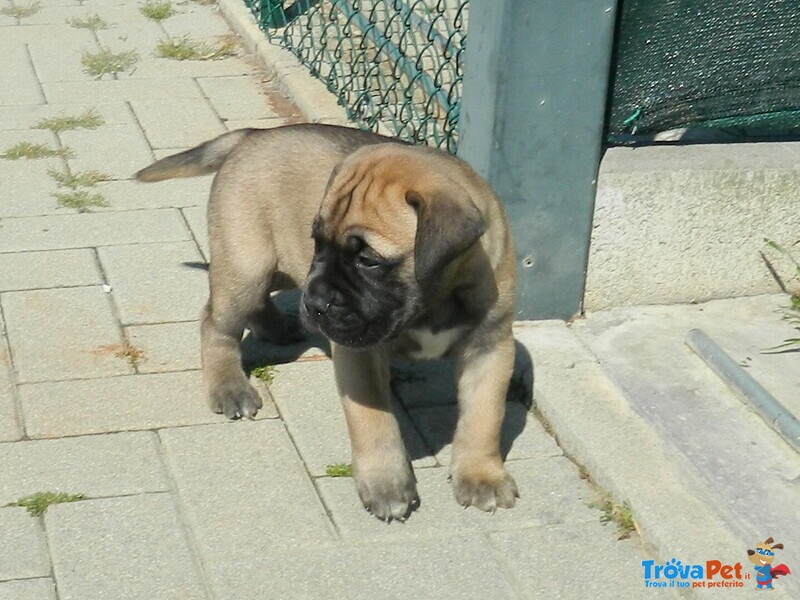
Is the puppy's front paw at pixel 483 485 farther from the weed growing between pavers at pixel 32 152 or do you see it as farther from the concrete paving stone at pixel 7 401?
the weed growing between pavers at pixel 32 152

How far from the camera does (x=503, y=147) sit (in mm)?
4406

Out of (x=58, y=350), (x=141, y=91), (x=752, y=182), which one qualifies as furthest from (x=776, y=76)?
(x=141, y=91)

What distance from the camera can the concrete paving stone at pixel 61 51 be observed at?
7324 mm

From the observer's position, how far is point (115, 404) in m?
4.25

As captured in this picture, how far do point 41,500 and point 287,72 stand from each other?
3975 mm

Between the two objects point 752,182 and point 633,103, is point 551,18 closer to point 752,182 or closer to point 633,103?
point 633,103

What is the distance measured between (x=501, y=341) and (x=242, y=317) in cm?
98

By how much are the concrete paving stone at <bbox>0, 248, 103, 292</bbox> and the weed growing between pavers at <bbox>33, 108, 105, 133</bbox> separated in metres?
1.49

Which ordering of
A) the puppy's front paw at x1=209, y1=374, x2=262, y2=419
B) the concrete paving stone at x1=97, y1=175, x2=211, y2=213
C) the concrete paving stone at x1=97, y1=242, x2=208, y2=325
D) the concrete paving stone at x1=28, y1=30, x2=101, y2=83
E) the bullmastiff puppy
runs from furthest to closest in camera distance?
the concrete paving stone at x1=28, y1=30, x2=101, y2=83 < the concrete paving stone at x1=97, y1=175, x2=211, y2=213 < the concrete paving stone at x1=97, y1=242, x2=208, y2=325 < the puppy's front paw at x1=209, y1=374, x2=262, y2=419 < the bullmastiff puppy

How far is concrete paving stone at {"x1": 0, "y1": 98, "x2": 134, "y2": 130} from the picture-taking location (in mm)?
6629

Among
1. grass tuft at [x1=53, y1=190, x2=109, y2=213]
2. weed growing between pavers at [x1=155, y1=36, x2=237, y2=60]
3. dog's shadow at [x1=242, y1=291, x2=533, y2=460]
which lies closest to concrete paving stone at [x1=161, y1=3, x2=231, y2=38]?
weed growing between pavers at [x1=155, y1=36, x2=237, y2=60]

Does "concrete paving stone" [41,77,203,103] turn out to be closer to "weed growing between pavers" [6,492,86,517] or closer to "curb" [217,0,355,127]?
"curb" [217,0,355,127]

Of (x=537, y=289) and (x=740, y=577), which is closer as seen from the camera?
(x=740, y=577)

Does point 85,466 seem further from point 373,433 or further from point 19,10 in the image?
point 19,10
